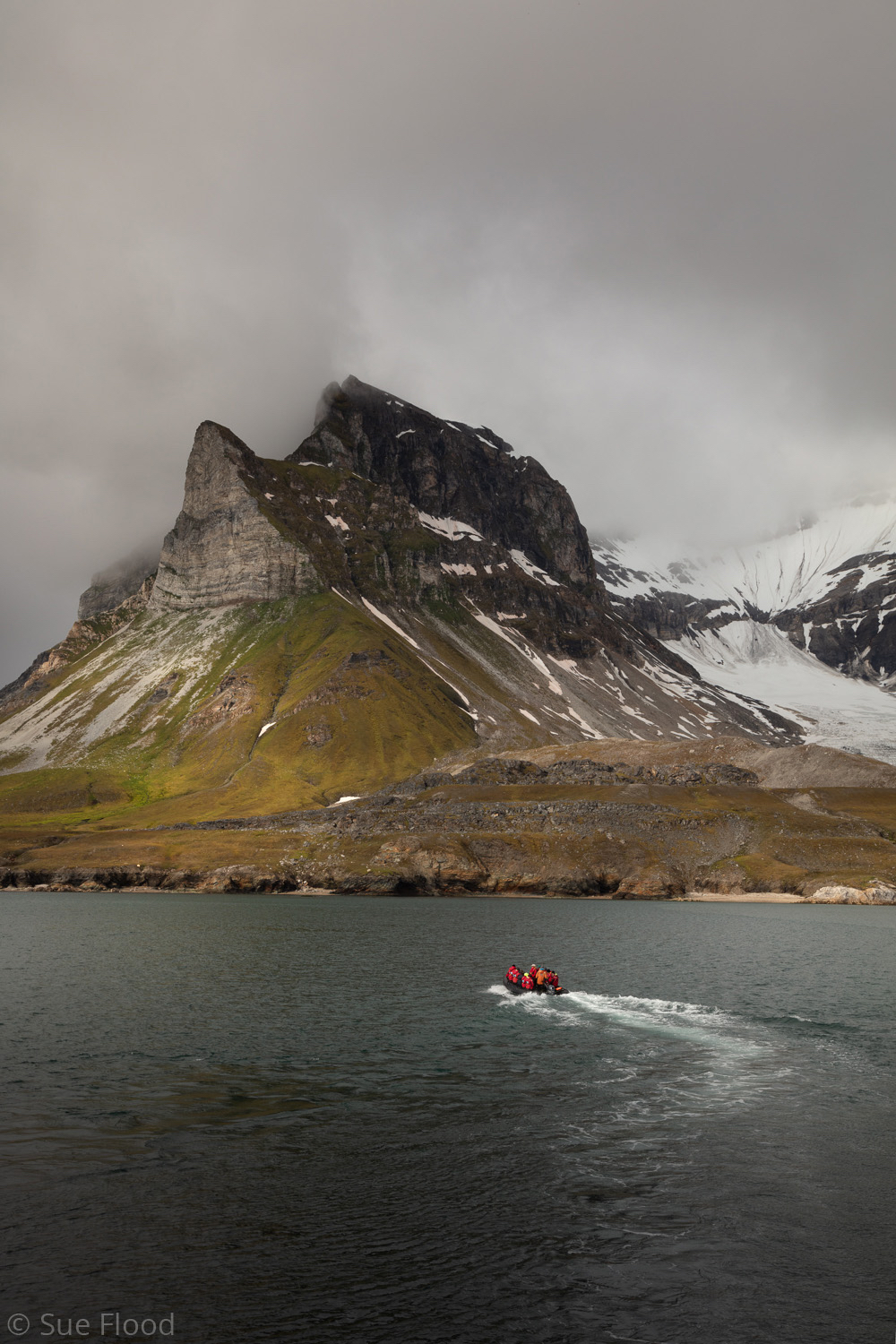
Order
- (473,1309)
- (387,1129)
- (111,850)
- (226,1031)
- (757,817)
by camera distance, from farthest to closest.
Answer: (757,817) < (111,850) < (226,1031) < (387,1129) < (473,1309)

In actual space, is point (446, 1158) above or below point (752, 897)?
above

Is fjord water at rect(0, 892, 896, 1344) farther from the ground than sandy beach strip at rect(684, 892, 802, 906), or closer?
farther from the ground

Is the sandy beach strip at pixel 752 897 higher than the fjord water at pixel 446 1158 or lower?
lower

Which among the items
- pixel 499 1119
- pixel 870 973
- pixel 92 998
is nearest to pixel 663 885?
pixel 870 973

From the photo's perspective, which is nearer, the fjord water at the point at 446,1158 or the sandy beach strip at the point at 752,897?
the fjord water at the point at 446,1158

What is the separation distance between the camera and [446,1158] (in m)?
28.5

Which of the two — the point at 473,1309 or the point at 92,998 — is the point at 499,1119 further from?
the point at 92,998

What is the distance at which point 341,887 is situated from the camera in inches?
6156

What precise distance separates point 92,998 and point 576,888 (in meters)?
116

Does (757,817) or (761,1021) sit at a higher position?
(757,817)

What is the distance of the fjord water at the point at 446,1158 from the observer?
1920cm

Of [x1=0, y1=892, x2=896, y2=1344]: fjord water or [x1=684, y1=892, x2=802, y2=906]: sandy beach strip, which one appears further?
[x1=684, y1=892, x2=802, y2=906]: sandy beach strip

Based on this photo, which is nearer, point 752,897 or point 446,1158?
point 446,1158

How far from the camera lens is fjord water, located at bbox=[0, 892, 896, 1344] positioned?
1920cm
